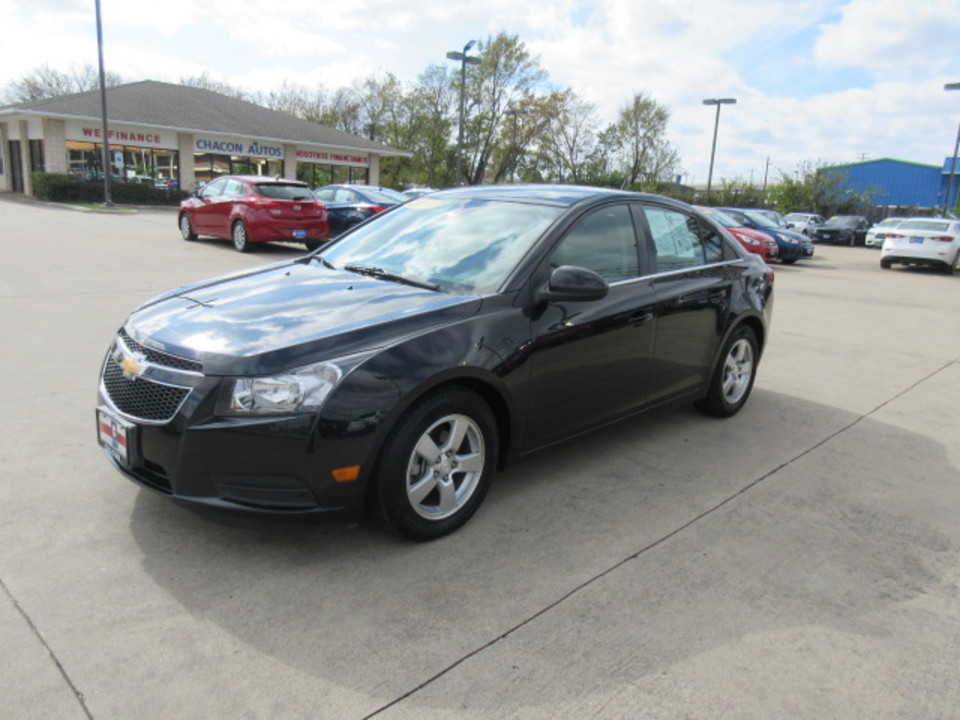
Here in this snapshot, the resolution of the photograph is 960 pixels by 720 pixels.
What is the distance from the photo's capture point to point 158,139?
33031 millimetres

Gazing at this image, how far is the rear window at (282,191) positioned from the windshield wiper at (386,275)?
11.2 meters

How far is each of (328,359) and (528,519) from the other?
1354mm

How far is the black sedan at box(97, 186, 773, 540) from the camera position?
2846 millimetres

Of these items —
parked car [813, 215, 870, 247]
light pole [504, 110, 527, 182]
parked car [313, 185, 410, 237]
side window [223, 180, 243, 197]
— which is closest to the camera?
side window [223, 180, 243, 197]

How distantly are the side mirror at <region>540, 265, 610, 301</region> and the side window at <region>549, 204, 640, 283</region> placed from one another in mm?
236

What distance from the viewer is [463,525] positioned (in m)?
3.43

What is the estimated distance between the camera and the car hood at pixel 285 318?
2906 mm

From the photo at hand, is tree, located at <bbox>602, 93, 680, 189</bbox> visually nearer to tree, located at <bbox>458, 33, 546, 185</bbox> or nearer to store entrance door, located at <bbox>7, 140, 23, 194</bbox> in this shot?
tree, located at <bbox>458, 33, 546, 185</bbox>

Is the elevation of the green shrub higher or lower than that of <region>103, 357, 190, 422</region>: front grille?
higher

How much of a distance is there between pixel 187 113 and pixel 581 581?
37206 millimetres

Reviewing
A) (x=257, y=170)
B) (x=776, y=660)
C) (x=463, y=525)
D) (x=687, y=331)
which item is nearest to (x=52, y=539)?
(x=463, y=525)

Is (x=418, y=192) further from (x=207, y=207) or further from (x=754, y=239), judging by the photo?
(x=754, y=239)

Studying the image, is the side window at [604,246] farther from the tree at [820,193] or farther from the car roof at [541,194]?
the tree at [820,193]

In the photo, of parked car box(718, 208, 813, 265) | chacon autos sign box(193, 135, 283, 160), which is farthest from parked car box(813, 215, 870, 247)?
chacon autos sign box(193, 135, 283, 160)
